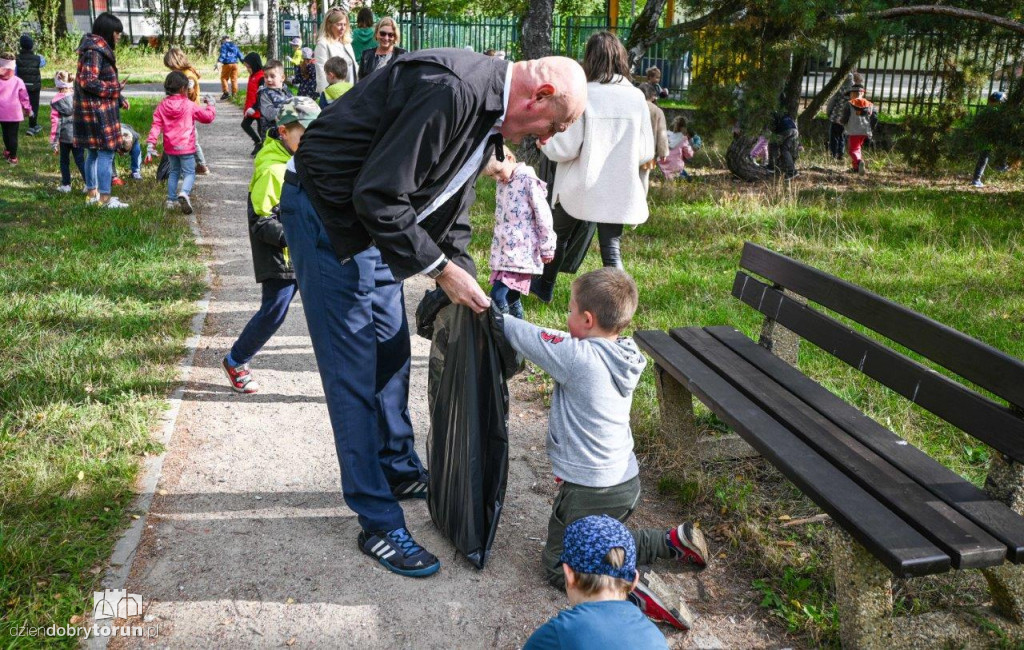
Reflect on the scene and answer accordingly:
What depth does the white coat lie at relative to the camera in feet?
19.5

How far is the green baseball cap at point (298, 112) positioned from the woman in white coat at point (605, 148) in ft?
6.73

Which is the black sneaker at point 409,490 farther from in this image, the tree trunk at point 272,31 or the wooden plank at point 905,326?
the tree trunk at point 272,31

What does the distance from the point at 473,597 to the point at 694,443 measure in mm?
1513

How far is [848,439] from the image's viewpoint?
328 cm

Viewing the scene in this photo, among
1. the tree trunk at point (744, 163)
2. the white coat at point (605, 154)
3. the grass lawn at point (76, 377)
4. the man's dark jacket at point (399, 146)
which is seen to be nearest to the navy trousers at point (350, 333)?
the man's dark jacket at point (399, 146)

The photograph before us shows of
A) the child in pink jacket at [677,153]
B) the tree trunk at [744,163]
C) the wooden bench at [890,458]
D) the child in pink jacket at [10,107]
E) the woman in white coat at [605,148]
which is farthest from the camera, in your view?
the child in pink jacket at [10,107]

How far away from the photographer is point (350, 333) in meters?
3.15

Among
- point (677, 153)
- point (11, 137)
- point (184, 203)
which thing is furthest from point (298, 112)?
point (11, 137)

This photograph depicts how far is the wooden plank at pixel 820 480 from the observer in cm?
251

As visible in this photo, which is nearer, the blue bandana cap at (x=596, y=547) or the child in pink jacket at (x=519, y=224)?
the blue bandana cap at (x=596, y=547)

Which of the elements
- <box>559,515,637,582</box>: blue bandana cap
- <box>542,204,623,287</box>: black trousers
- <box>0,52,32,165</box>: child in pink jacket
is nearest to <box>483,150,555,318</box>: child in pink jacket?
<box>542,204,623,287</box>: black trousers

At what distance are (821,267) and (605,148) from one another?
2.39 m

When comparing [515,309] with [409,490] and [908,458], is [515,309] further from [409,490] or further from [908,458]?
[908,458]

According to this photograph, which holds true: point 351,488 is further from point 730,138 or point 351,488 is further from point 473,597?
point 730,138
